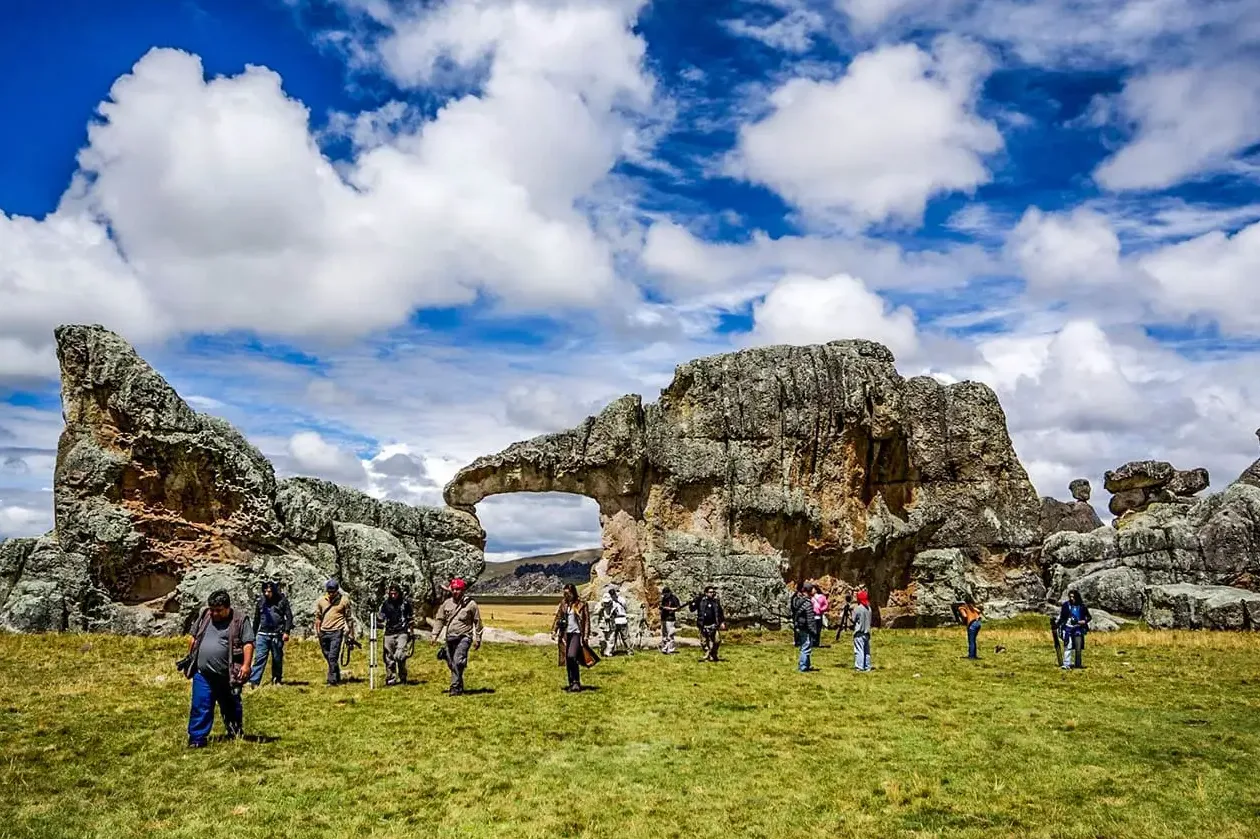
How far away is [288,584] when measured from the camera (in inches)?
1168

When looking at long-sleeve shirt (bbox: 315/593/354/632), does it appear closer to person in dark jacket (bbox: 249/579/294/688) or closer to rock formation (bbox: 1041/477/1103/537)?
person in dark jacket (bbox: 249/579/294/688)

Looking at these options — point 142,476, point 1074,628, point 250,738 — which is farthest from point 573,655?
point 142,476

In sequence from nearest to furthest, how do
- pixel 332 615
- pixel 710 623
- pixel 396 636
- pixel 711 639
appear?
1. pixel 332 615
2. pixel 396 636
3. pixel 711 639
4. pixel 710 623

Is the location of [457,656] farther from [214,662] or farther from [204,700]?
[214,662]

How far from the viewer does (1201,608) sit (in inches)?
1345

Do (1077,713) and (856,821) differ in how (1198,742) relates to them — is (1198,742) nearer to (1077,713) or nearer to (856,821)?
(1077,713)

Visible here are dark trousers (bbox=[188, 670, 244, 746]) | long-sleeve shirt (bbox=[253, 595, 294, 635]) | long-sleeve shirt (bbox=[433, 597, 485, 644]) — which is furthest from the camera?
long-sleeve shirt (bbox=[253, 595, 294, 635])

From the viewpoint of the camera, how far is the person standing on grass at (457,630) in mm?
19000

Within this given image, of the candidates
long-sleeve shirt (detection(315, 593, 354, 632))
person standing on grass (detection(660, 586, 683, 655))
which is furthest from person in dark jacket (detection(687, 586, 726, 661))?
long-sleeve shirt (detection(315, 593, 354, 632))

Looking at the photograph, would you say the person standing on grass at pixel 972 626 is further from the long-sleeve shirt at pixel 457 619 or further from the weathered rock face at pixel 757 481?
the long-sleeve shirt at pixel 457 619

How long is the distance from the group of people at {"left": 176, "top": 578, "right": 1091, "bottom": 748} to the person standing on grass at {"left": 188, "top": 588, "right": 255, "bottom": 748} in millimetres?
14

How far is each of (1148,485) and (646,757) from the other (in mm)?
57443

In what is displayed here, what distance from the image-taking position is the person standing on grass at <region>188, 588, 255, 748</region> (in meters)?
13.4

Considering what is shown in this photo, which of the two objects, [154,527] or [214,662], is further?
[154,527]
